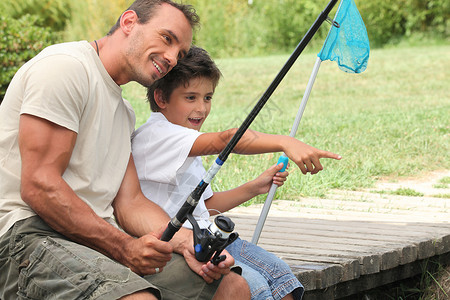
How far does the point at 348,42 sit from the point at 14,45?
6782 mm

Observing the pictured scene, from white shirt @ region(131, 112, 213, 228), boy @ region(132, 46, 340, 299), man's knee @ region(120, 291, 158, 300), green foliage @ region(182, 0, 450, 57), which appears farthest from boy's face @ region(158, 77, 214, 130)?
green foliage @ region(182, 0, 450, 57)

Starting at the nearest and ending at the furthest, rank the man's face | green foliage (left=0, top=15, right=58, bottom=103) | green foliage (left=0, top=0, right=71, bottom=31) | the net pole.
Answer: the man's face, the net pole, green foliage (left=0, top=15, right=58, bottom=103), green foliage (left=0, top=0, right=71, bottom=31)

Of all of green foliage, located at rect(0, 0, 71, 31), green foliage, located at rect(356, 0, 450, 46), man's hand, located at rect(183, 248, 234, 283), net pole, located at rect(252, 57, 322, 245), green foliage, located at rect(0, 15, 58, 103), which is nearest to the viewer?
man's hand, located at rect(183, 248, 234, 283)

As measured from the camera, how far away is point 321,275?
3096 millimetres

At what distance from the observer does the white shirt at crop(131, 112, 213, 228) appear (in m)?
2.74

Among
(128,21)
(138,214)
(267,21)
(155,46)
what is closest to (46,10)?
(267,21)

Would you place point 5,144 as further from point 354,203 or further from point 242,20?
point 242,20

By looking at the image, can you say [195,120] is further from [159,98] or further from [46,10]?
[46,10]

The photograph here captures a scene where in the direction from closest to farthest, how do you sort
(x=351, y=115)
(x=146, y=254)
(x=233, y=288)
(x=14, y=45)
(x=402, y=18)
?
(x=146, y=254) < (x=233, y=288) < (x=14, y=45) < (x=351, y=115) < (x=402, y=18)

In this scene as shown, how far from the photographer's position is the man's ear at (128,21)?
272cm

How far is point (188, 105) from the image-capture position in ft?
10.1

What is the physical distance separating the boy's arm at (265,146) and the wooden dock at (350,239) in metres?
0.68

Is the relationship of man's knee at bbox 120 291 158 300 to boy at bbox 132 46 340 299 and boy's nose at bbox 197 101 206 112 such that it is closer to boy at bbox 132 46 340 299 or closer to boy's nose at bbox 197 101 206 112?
boy at bbox 132 46 340 299

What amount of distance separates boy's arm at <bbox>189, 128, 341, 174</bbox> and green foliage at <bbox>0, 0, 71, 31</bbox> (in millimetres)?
14209
